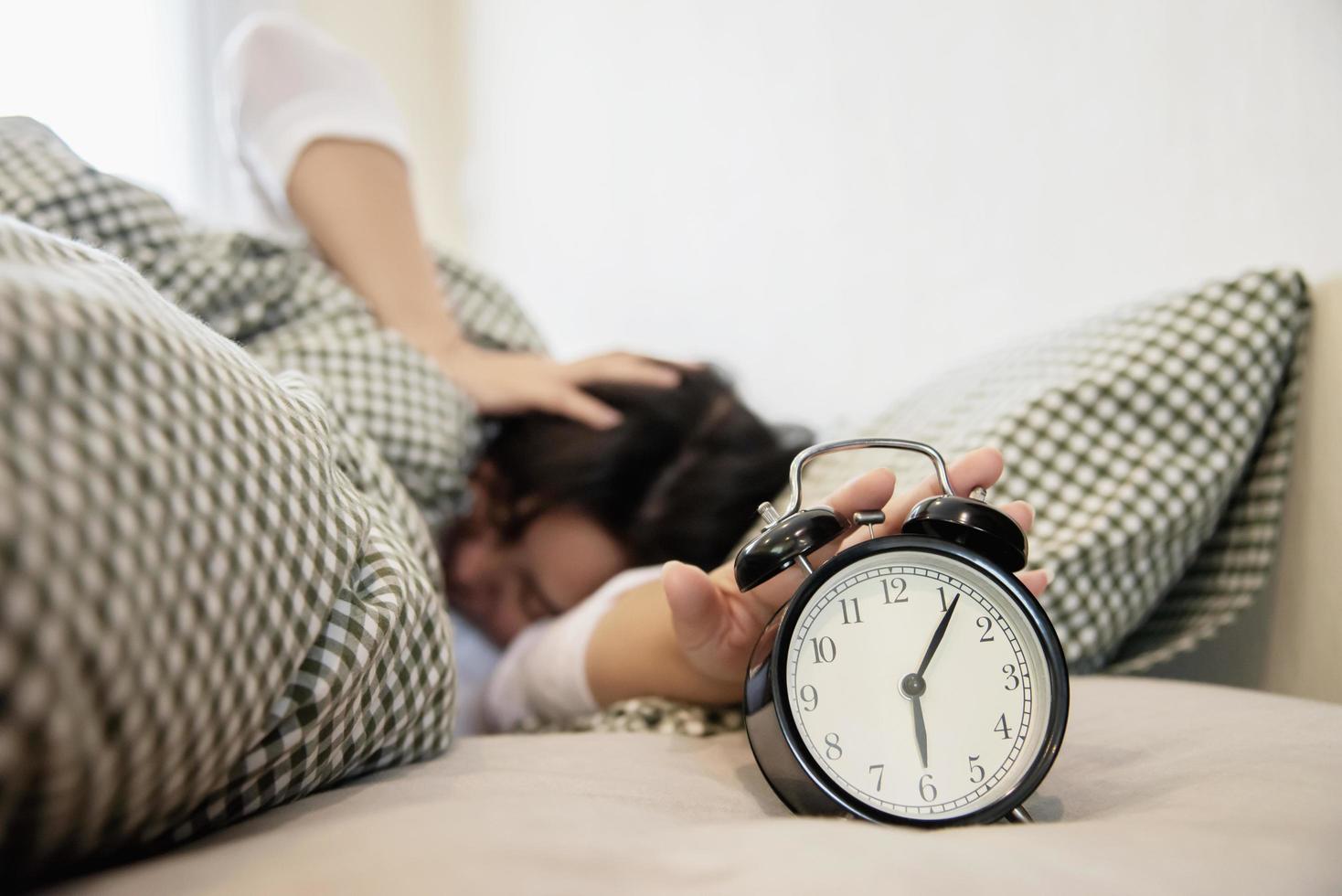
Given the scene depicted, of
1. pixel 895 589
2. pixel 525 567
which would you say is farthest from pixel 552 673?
pixel 895 589

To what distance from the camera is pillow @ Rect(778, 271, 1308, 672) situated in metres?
0.79

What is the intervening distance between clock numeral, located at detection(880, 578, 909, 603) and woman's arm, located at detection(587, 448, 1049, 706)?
6cm

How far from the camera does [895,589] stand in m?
0.52

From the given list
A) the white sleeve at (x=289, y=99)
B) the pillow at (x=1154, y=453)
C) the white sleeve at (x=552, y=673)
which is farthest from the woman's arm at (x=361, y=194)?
the pillow at (x=1154, y=453)

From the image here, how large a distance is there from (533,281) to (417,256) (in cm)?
120

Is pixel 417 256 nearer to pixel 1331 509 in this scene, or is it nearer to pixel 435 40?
pixel 1331 509

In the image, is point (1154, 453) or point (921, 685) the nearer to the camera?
point (921, 685)

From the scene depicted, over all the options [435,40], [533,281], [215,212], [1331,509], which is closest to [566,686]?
[1331,509]

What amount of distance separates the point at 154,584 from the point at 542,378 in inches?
32.4

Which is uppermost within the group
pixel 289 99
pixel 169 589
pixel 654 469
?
pixel 289 99

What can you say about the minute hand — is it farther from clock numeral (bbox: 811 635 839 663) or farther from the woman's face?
the woman's face

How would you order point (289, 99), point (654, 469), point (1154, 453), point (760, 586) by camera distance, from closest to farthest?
1. point (760, 586)
2. point (1154, 453)
3. point (654, 469)
4. point (289, 99)

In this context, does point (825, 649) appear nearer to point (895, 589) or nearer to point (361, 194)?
point (895, 589)

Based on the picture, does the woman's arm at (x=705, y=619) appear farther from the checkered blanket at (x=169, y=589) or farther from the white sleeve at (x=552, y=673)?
the checkered blanket at (x=169, y=589)
